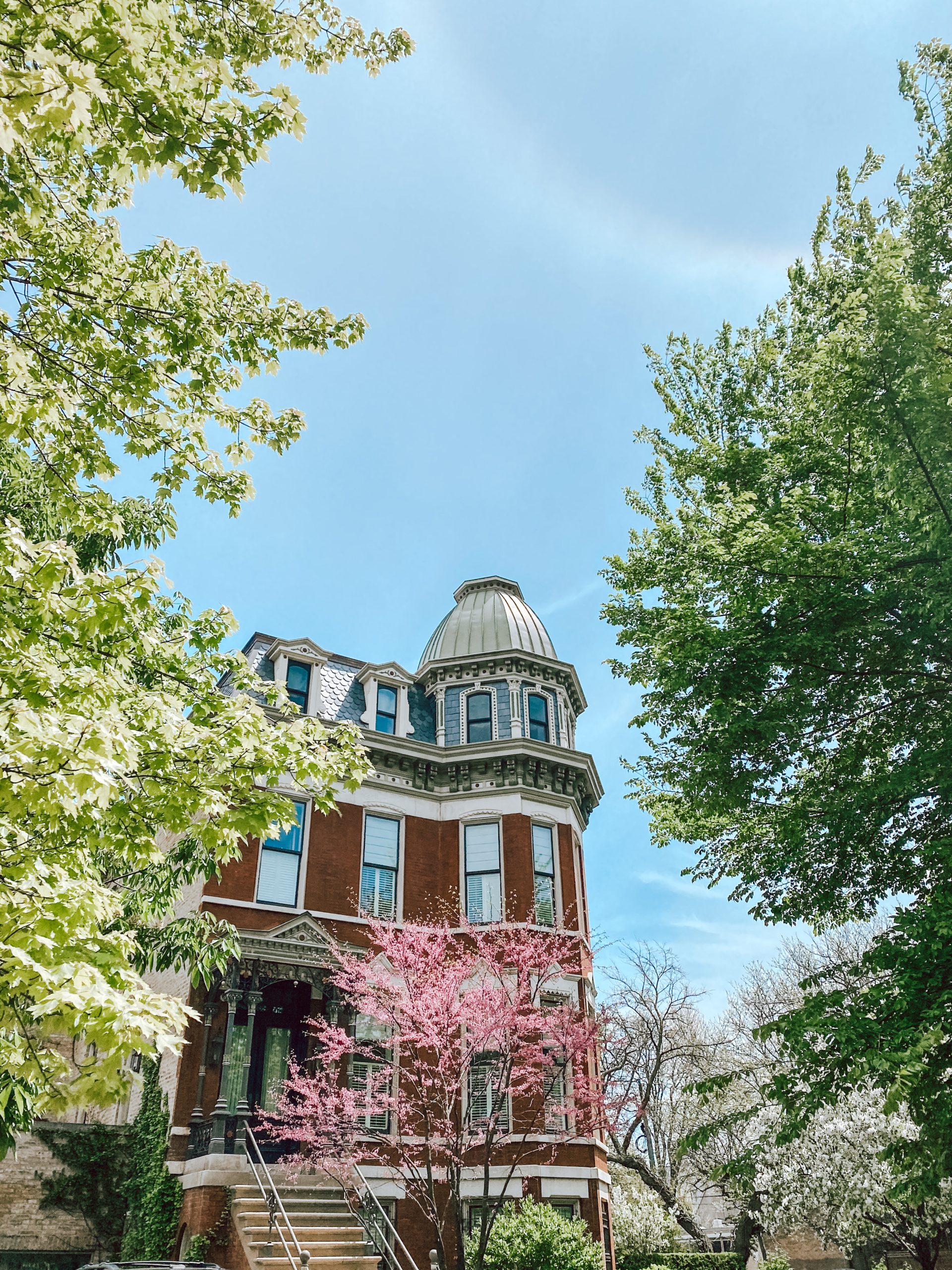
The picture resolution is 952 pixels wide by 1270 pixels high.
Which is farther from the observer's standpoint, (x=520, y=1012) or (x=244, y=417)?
(x=520, y=1012)

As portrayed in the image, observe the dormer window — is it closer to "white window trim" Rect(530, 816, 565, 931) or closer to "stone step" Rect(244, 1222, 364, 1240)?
"white window trim" Rect(530, 816, 565, 931)

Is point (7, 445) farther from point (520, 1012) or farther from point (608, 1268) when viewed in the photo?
point (608, 1268)

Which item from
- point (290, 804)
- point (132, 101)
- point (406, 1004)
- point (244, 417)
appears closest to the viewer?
point (132, 101)

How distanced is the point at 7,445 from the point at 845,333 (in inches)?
372

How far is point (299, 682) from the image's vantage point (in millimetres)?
22953

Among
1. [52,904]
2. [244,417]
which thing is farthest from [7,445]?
[52,904]

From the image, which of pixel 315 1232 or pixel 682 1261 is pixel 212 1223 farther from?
pixel 682 1261

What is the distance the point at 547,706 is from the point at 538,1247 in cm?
1278

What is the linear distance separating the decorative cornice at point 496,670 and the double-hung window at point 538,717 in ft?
1.67

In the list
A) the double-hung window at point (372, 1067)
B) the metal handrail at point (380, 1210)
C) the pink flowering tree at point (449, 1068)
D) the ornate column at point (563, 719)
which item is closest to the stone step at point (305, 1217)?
the metal handrail at point (380, 1210)

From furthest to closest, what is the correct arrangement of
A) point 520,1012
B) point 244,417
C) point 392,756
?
point 392,756
point 520,1012
point 244,417

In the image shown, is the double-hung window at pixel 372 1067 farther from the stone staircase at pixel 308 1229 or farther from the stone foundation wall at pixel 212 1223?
the stone foundation wall at pixel 212 1223

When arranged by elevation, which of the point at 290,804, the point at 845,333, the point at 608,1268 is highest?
the point at 845,333

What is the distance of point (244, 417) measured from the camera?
29.4 ft
